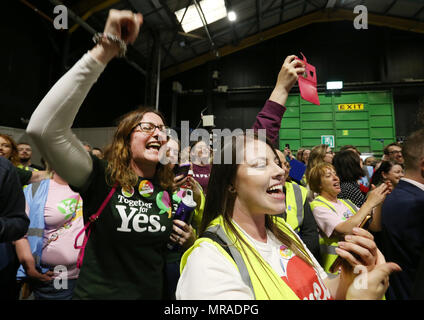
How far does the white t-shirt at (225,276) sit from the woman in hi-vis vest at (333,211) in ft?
3.23

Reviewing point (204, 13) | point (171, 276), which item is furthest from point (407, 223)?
point (204, 13)

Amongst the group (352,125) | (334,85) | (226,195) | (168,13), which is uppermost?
(168,13)

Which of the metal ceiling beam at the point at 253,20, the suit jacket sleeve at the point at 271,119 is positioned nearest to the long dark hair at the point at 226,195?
the suit jacket sleeve at the point at 271,119

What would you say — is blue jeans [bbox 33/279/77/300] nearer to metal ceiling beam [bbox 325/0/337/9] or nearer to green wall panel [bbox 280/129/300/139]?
green wall panel [bbox 280/129/300/139]

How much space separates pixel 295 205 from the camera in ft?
6.57

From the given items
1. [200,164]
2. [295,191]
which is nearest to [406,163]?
[295,191]

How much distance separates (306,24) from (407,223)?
11.4 m

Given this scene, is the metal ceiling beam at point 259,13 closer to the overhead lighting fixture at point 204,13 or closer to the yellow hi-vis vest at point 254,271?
the overhead lighting fixture at point 204,13

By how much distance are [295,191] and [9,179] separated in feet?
6.60

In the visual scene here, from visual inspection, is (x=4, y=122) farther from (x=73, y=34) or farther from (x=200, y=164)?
(x=200, y=164)

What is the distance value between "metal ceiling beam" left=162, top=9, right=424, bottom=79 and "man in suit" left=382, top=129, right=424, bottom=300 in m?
10.1

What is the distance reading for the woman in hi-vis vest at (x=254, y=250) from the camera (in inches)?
30.5

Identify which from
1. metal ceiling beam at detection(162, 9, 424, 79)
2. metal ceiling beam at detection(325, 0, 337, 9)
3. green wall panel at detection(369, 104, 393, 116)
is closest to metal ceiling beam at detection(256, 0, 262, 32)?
metal ceiling beam at detection(162, 9, 424, 79)

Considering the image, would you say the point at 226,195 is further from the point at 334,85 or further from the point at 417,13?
the point at 417,13
